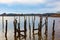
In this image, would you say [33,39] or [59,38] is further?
[59,38]

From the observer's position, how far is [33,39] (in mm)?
21281

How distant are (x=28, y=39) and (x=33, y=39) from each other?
3.54 feet

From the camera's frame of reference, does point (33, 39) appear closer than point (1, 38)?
Yes

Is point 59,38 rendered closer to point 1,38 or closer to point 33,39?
point 33,39

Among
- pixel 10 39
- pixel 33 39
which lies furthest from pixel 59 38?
pixel 10 39

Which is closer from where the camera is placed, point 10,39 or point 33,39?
point 33,39

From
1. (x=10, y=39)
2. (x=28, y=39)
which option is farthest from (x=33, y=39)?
(x=10, y=39)

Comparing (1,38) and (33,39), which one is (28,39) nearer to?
(33,39)

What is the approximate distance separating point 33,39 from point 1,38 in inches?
173

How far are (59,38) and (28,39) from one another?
156 inches

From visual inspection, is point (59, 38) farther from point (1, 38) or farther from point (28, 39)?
point (1, 38)

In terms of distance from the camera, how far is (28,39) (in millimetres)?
22188

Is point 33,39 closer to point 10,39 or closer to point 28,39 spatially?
point 28,39

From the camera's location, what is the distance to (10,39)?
22.9 m
